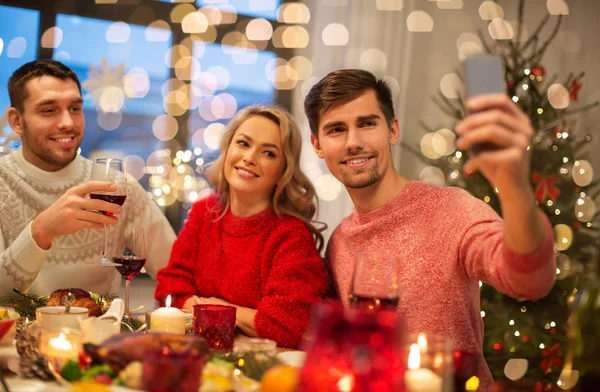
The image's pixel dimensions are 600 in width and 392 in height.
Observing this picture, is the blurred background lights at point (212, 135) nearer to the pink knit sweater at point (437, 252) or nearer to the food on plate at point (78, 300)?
the pink knit sweater at point (437, 252)

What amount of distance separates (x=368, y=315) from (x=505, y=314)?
98.9 inches

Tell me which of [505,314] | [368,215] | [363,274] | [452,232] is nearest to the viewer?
[363,274]

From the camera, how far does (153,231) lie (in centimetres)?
276

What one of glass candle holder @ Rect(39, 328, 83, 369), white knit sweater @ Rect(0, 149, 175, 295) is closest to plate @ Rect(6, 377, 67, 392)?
glass candle holder @ Rect(39, 328, 83, 369)

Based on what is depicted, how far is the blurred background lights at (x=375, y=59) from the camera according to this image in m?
4.22

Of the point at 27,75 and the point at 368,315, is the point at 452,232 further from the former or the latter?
the point at 27,75

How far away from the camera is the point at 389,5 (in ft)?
13.9

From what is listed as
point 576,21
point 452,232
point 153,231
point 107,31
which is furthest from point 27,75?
point 576,21

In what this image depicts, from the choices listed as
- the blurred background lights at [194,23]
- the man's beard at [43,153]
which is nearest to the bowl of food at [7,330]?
the man's beard at [43,153]

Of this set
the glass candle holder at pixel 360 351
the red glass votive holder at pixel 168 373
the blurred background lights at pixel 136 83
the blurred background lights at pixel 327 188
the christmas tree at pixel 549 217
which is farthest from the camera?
the blurred background lights at pixel 327 188

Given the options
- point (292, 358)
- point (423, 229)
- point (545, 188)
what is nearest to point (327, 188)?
point (545, 188)

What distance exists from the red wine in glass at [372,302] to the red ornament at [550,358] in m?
2.13

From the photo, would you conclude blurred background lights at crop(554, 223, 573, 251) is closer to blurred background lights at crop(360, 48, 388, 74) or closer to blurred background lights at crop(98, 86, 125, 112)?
blurred background lights at crop(360, 48, 388, 74)

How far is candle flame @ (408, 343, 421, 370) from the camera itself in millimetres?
956
